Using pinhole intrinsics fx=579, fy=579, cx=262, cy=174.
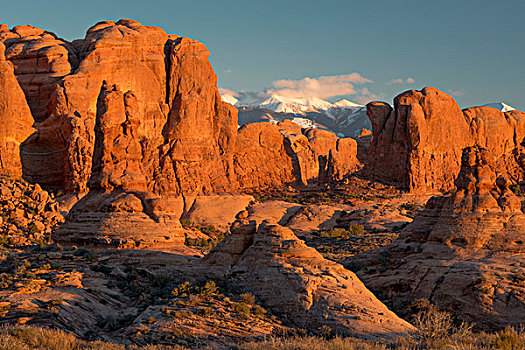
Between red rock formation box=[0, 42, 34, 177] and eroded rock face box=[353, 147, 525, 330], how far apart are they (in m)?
43.4

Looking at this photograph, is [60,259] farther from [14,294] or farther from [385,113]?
[385,113]

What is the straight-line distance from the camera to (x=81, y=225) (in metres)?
30.5

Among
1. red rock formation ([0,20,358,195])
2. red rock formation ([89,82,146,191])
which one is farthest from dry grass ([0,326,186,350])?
red rock formation ([0,20,358,195])

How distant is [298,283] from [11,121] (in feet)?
Result: 166

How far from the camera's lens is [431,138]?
244ft

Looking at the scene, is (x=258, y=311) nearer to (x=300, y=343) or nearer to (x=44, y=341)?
(x=300, y=343)

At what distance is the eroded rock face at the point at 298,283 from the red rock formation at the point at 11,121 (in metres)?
43.2

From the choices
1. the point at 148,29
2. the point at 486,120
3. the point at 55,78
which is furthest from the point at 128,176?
the point at 486,120

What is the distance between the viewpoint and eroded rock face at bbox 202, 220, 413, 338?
20562mm

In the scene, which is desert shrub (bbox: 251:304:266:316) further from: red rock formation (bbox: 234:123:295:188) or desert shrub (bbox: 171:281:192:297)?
red rock formation (bbox: 234:123:295:188)

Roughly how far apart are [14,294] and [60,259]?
5294 mm

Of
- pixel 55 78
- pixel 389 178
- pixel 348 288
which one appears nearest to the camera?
pixel 348 288

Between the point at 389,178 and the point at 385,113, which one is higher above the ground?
the point at 385,113

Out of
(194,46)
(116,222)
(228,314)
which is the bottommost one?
(228,314)
